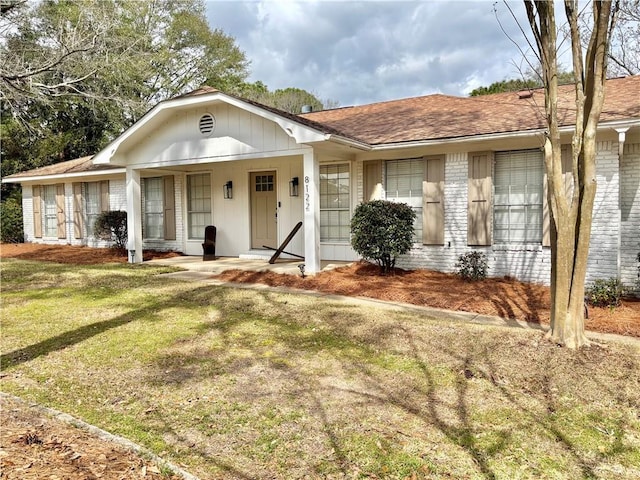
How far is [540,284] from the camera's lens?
8484 mm

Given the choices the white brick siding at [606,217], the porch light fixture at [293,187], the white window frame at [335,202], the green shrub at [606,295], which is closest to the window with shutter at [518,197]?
the white brick siding at [606,217]

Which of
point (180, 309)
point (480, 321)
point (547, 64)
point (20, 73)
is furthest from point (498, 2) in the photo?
point (20, 73)

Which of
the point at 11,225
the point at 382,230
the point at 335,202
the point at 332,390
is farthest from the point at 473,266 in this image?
the point at 11,225

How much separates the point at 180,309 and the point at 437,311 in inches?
142

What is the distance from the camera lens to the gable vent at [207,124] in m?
10.1

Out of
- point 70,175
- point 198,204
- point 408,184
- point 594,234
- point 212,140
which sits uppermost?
point 212,140

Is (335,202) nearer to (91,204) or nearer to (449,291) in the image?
(449,291)

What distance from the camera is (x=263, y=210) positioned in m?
12.0

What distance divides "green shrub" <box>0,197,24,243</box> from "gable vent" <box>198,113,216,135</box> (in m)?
11.3

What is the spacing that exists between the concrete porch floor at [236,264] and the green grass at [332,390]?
3193 millimetres

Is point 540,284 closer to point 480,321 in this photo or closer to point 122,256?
point 480,321

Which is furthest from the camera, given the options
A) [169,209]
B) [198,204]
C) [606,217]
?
[169,209]

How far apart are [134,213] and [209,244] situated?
6.39 feet

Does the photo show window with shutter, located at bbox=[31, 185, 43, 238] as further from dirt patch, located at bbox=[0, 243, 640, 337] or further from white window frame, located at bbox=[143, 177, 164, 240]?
dirt patch, located at bbox=[0, 243, 640, 337]
